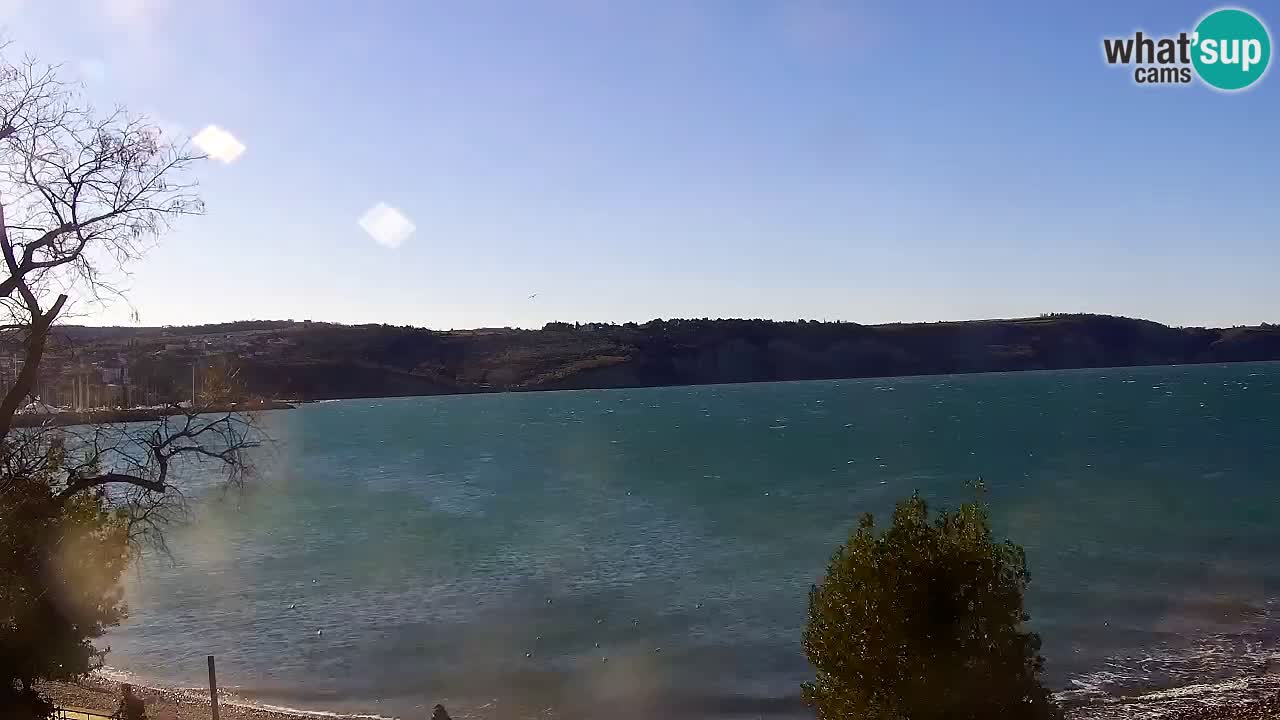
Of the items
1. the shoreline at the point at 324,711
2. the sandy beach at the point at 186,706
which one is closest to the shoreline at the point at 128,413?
the sandy beach at the point at 186,706

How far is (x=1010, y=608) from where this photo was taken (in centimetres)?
1298

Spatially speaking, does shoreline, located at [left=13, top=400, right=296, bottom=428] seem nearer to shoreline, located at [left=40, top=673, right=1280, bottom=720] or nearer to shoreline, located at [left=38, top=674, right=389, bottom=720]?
shoreline, located at [left=40, top=673, right=1280, bottom=720]

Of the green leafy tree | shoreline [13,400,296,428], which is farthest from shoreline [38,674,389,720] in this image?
shoreline [13,400,296,428]

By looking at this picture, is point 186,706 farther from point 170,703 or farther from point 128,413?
point 128,413

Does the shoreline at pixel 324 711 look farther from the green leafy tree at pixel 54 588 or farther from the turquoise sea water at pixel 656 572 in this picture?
the green leafy tree at pixel 54 588

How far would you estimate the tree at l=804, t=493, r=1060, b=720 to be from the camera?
12.6 metres

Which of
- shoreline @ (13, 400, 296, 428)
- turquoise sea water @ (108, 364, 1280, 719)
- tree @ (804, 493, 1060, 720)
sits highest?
shoreline @ (13, 400, 296, 428)

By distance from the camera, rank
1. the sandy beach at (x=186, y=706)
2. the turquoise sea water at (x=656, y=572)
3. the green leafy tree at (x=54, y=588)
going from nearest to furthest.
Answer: the green leafy tree at (x=54, y=588) < the sandy beach at (x=186, y=706) < the turquoise sea water at (x=656, y=572)

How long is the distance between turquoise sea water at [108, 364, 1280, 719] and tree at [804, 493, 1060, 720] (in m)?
9.34

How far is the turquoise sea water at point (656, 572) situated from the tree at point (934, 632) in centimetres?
934

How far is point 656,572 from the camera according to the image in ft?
159

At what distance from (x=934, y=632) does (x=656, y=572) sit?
3662cm

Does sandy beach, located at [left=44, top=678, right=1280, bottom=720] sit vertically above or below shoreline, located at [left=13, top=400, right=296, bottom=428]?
below

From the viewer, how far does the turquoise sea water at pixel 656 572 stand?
100ft
